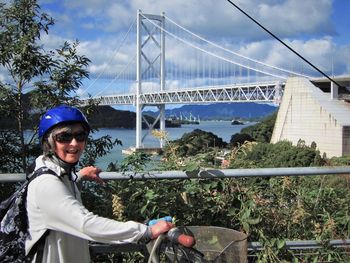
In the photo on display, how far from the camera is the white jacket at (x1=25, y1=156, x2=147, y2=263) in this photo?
135 cm

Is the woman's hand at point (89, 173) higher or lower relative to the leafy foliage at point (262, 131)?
higher

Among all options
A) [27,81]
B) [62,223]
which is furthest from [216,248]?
[27,81]

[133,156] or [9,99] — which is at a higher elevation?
[9,99]

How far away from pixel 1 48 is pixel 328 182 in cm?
267

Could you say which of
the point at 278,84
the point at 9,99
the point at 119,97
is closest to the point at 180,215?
A: the point at 9,99

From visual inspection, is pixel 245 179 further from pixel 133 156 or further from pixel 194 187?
pixel 133 156

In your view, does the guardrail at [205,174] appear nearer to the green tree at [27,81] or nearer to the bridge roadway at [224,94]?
Result: the green tree at [27,81]

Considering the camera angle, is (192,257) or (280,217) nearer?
(192,257)

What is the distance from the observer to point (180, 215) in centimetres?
272

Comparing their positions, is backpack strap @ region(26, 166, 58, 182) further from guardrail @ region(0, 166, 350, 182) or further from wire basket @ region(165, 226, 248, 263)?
guardrail @ region(0, 166, 350, 182)

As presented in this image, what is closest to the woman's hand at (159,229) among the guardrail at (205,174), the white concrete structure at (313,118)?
the guardrail at (205,174)

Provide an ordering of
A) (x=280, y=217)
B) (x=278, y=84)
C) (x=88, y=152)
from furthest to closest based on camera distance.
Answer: (x=278, y=84), (x=88, y=152), (x=280, y=217)

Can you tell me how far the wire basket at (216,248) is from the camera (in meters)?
1.37

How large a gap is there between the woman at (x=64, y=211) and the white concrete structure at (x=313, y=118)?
38.4m
